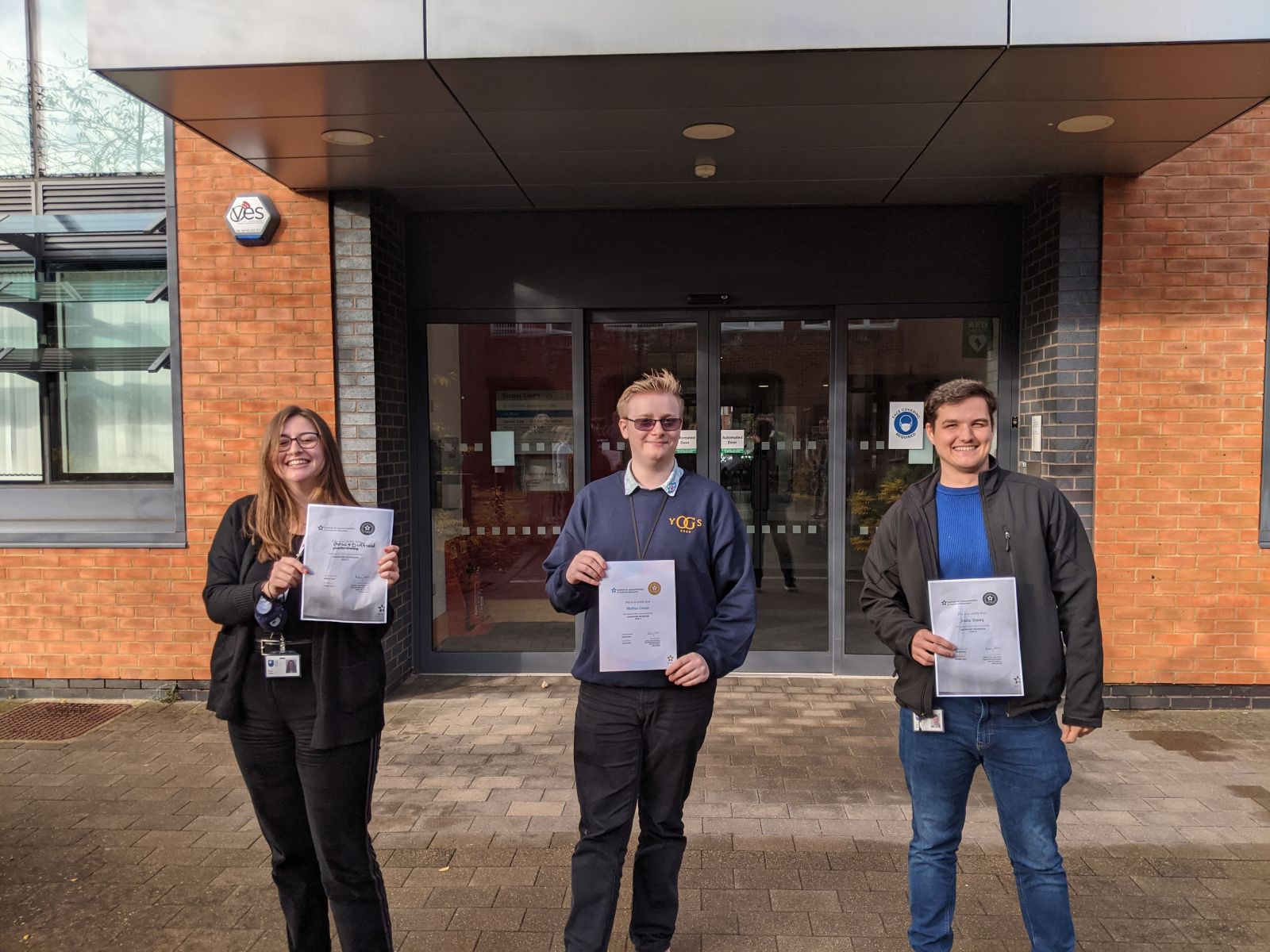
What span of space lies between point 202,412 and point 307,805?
4025 millimetres

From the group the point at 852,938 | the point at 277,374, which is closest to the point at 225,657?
the point at 852,938

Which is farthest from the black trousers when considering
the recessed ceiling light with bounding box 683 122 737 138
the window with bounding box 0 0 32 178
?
the window with bounding box 0 0 32 178

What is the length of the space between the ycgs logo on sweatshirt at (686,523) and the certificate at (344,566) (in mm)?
899

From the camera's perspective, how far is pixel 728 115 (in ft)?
14.0

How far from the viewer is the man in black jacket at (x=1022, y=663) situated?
2.50 meters

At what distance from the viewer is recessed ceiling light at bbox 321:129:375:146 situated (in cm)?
451

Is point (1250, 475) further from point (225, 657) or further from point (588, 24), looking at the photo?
point (225, 657)

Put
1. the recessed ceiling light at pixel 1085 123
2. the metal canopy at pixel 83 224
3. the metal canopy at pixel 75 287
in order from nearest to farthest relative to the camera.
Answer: the recessed ceiling light at pixel 1085 123 < the metal canopy at pixel 83 224 < the metal canopy at pixel 75 287

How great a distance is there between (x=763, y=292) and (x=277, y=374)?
3437 mm

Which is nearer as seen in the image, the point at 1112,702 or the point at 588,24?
the point at 588,24

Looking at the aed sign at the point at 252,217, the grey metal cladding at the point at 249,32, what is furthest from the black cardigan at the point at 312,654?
the aed sign at the point at 252,217

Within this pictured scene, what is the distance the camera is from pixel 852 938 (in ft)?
10.00

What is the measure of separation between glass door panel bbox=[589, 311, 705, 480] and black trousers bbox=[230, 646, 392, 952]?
389 cm

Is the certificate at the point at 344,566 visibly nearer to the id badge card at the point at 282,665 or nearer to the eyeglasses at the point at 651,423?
the id badge card at the point at 282,665
